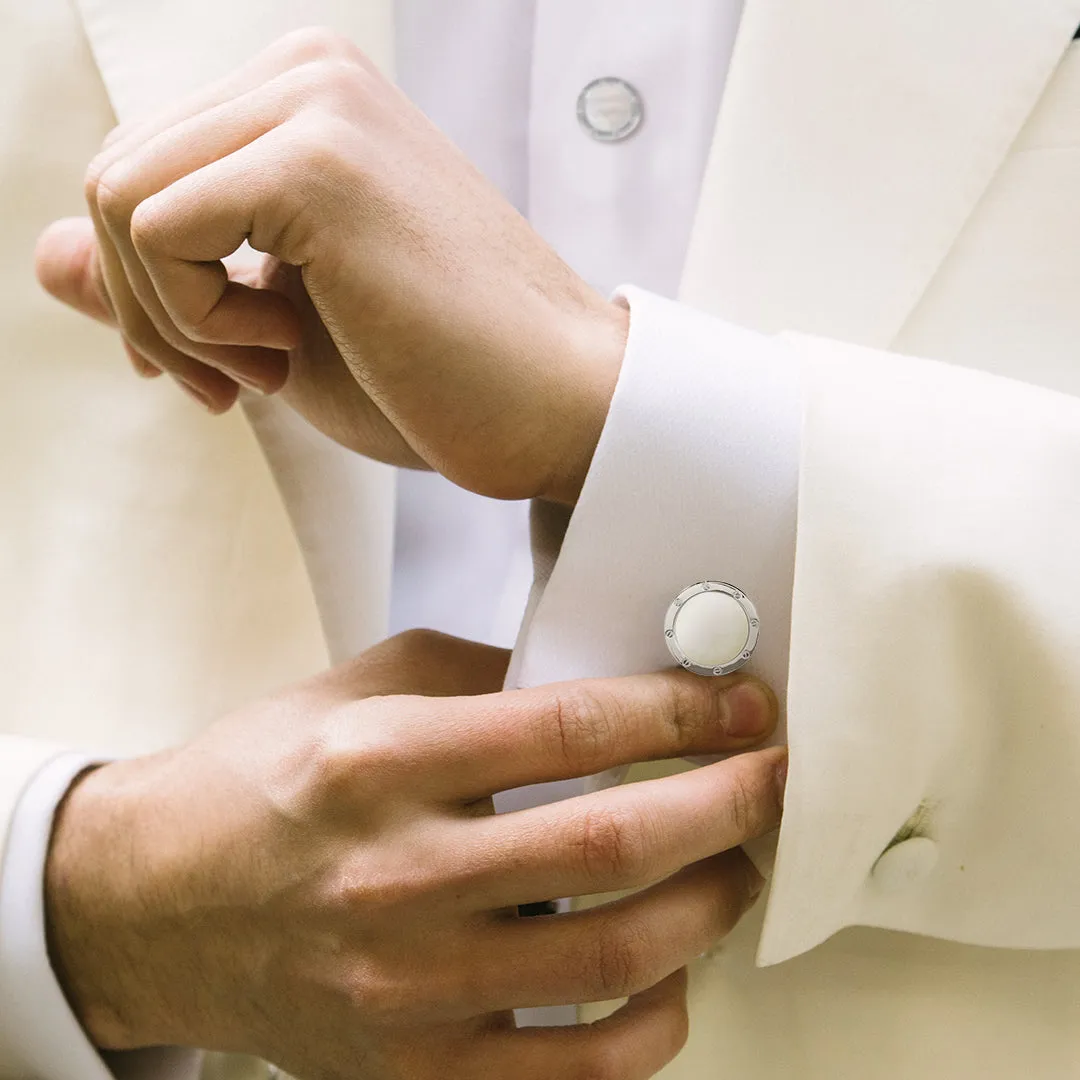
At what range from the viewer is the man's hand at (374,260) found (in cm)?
47

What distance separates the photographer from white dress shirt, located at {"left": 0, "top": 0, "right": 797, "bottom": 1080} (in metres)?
0.89

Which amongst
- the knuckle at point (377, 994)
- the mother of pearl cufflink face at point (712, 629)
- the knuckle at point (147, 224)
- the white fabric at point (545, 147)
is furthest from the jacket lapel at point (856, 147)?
the knuckle at point (377, 994)

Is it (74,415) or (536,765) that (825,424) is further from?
(74,415)

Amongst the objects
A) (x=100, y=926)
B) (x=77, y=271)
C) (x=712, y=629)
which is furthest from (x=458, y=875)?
(x=77, y=271)

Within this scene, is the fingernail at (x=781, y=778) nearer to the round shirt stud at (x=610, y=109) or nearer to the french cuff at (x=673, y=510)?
the french cuff at (x=673, y=510)

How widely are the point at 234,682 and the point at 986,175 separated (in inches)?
29.8

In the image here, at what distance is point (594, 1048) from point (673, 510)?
0.94ft

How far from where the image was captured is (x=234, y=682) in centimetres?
90

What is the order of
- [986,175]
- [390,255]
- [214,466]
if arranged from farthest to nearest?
[214,466] < [986,175] < [390,255]

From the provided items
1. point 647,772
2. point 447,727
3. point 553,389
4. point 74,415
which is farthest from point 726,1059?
point 74,415

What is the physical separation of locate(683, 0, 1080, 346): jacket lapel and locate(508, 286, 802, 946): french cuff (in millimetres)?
209

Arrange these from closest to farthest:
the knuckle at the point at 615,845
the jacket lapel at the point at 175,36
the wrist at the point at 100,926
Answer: the knuckle at the point at 615,845 → the wrist at the point at 100,926 → the jacket lapel at the point at 175,36

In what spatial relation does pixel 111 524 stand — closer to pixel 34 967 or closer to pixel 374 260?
pixel 34 967

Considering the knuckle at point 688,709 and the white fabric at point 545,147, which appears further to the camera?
the white fabric at point 545,147
